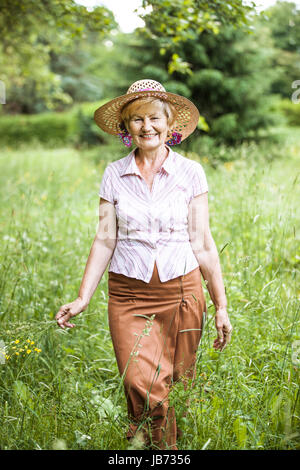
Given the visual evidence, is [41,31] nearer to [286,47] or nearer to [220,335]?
[220,335]

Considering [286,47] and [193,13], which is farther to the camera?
[286,47]

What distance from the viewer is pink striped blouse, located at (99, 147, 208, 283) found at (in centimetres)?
209

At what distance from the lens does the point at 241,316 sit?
2.81 meters

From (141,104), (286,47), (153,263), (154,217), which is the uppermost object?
(286,47)

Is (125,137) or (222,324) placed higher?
(125,137)

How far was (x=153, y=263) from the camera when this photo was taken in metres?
2.09

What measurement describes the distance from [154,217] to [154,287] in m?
0.32

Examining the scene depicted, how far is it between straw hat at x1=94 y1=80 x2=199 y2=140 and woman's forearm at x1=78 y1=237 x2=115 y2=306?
665 mm

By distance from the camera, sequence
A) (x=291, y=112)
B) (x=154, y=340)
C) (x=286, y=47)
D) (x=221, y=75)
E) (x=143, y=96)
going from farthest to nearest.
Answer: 1. (x=291, y=112)
2. (x=286, y=47)
3. (x=221, y=75)
4. (x=143, y=96)
5. (x=154, y=340)

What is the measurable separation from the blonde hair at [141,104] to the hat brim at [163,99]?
2 centimetres

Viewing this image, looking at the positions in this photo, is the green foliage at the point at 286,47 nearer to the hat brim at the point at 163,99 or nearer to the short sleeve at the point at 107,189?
the hat brim at the point at 163,99

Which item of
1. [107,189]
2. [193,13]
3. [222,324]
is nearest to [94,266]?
[107,189]

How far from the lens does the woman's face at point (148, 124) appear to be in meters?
2.16

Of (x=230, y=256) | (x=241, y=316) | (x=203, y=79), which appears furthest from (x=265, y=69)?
(x=241, y=316)
